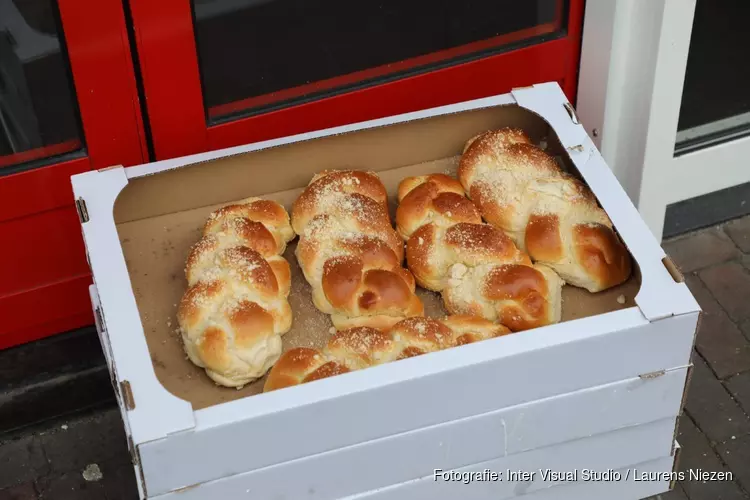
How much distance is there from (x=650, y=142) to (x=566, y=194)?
64 cm

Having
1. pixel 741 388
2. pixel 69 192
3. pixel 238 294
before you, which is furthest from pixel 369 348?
pixel 741 388

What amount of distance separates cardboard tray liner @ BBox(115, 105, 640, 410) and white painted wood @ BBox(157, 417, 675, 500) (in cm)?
16

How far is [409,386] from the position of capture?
1248 millimetres

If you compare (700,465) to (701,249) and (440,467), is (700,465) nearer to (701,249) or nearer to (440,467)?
(701,249)

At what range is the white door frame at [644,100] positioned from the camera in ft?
6.33

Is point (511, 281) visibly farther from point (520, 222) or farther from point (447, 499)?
A: point (447, 499)

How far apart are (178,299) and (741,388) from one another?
1.34 meters

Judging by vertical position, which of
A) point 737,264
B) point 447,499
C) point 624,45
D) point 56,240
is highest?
point 624,45

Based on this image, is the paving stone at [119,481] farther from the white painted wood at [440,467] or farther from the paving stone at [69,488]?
the white painted wood at [440,467]

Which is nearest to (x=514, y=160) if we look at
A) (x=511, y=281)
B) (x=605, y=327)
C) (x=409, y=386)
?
(x=511, y=281)

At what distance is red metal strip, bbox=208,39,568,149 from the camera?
1851 mm

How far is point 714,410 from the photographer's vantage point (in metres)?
2.08

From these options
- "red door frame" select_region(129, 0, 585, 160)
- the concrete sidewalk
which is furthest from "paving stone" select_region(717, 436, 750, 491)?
"red door frame" select_region(129, 0, 585, 160)

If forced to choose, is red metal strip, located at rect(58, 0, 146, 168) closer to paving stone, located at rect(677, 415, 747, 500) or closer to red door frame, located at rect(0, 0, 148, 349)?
red door frame, located at rect(0, 0, 148, 349)
